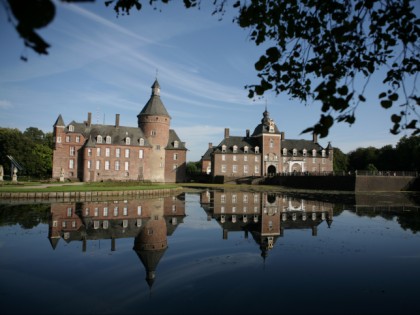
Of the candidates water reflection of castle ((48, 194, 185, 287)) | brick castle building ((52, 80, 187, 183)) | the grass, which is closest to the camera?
water reflection of castle ((48, 194, 185, 287))

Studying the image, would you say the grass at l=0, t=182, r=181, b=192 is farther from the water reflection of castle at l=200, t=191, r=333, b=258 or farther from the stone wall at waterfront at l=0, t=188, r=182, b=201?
the water reflection of castle at l=200, t=191, r=333, b=258

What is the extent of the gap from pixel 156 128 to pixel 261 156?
1982 cm

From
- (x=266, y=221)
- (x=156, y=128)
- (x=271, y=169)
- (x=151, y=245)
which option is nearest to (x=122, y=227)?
(x=151, y=245)

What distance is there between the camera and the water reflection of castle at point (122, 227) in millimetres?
9938

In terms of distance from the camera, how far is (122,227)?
13.6m

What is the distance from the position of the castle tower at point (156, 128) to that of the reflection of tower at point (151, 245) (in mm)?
41748

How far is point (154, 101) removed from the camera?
5597 centimetres

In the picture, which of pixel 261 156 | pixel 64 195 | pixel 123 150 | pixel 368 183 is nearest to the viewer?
pixel 64 195

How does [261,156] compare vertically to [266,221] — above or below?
above

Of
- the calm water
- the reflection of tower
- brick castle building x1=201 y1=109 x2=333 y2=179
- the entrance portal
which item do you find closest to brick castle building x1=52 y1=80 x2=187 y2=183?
brick castle building x1=201 y1=109 x2=333 y2=179

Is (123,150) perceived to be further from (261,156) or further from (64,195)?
(64,195)

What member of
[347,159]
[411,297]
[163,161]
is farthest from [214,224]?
[347,159]

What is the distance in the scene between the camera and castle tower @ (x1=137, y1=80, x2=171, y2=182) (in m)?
55.2

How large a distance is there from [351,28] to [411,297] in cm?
523
